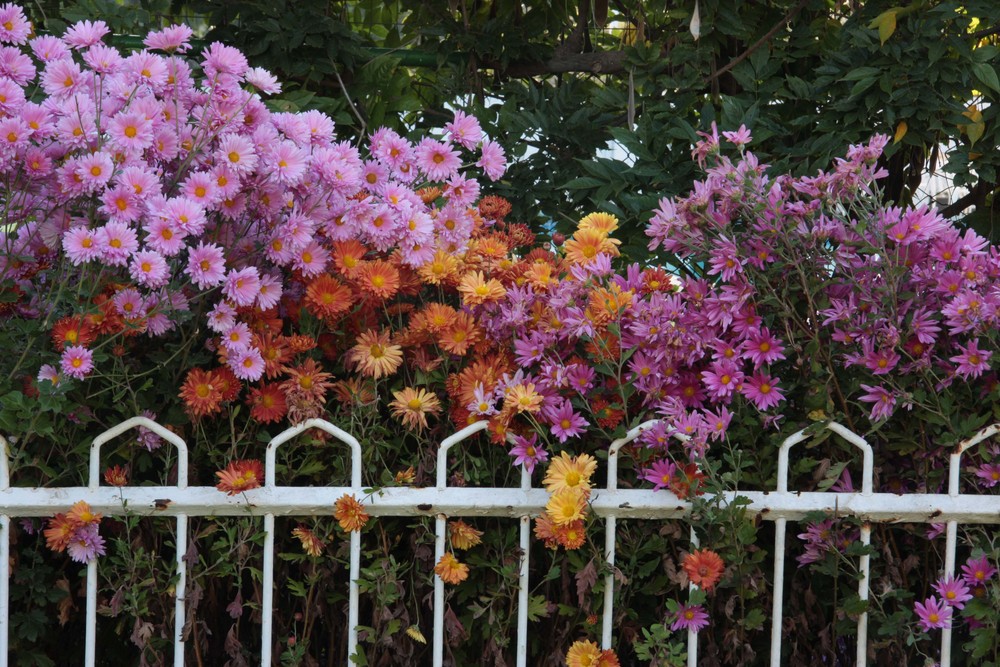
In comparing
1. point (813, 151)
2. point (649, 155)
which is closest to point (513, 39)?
point (649, 155)

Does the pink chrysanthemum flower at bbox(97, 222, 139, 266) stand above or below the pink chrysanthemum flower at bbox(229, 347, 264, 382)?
above

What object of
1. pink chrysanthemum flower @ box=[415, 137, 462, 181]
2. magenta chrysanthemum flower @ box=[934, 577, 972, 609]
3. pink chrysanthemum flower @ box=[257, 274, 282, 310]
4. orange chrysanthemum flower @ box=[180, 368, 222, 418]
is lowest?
magenta chrysanthemum flower @ box=[934, 577, 972, 609]

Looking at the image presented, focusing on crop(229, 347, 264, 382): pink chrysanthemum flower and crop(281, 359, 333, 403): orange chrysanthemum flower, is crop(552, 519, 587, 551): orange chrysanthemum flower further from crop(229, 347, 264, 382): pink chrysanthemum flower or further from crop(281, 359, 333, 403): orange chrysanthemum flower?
crop(229, 347, 264, 382): pink chrysanthemum flower

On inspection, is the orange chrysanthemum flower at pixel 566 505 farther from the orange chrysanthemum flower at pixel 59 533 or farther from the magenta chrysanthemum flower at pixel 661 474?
the orange chrysanthemum flower at pixel 59 533

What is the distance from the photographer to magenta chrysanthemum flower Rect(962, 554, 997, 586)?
2.06 meters

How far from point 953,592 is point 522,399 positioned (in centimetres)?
88

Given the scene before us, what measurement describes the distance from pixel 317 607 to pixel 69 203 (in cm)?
90

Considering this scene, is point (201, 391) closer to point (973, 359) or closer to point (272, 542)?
point (272, 542)

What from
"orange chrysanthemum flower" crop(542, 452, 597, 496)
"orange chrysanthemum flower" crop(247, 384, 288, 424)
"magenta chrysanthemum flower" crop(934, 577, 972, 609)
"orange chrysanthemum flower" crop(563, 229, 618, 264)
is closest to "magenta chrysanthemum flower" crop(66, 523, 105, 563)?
"orange chrysanthemum flower" crop(247, 384, 288, 424)

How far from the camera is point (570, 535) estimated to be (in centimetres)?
197

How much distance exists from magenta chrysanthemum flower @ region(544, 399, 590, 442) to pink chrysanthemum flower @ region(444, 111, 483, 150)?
2.14 ft

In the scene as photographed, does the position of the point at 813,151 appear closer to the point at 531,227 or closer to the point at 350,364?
the point at 531,227

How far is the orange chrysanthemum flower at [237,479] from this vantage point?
2.01 m

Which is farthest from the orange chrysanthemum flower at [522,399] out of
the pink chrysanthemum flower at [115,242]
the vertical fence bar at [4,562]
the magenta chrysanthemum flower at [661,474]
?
the vertical fence bar at [4,562]
